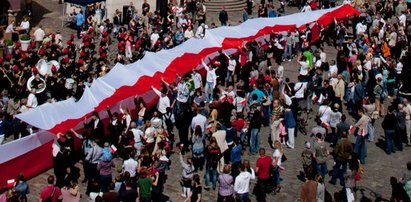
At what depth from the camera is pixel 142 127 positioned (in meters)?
23.4

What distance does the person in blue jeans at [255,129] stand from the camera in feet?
74.3

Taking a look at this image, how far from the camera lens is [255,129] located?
902 inches

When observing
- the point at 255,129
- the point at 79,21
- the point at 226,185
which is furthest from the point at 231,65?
the point at 79,21

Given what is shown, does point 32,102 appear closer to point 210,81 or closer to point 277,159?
point 210,81

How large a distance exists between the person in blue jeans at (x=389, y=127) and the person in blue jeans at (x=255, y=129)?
3.96 meters

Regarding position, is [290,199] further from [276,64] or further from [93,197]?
[276,64]

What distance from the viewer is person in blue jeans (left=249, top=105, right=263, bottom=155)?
22641 millimetres

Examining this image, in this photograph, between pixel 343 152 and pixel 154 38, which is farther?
pixel 154 38

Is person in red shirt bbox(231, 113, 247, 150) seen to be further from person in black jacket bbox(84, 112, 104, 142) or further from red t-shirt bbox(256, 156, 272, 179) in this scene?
person in black jacket bbox(84, 112, 104, 142)

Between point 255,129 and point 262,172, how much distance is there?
10.7 feet

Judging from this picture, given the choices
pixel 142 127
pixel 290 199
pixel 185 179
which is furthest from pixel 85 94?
pixel 290 199

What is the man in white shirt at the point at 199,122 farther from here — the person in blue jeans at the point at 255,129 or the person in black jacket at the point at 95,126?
the person in black jacket at the point at 95,126

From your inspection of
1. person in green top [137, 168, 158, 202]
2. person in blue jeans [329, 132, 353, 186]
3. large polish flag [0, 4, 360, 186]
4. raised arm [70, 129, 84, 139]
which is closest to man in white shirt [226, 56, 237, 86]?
large polish flag [0, 4, 360, 186]

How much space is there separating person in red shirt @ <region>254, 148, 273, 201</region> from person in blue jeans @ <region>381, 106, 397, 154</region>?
523 cm
